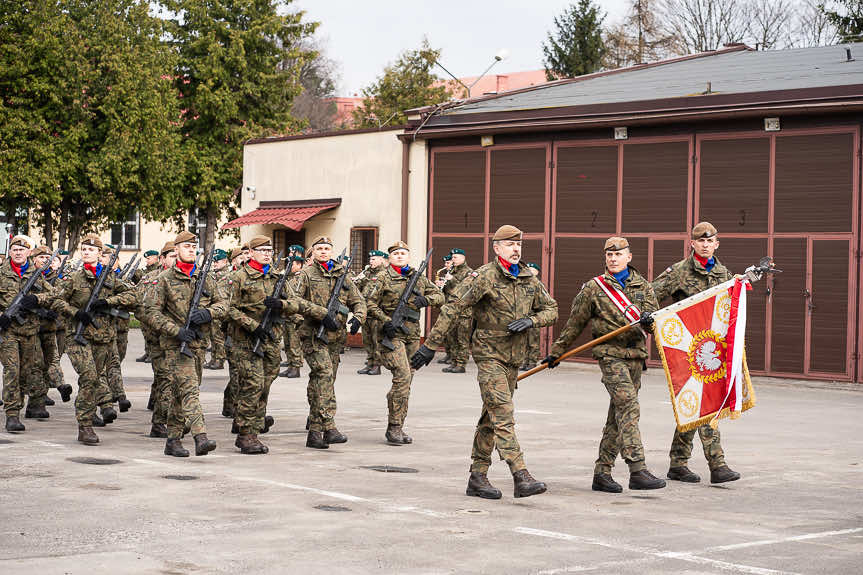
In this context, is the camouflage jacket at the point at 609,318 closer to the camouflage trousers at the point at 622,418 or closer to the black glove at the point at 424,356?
Result: the camouflage trousers at the point at 622,418

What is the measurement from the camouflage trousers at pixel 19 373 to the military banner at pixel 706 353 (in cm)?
678

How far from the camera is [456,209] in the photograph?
2609cm

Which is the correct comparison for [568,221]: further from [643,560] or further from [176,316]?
[643,560]

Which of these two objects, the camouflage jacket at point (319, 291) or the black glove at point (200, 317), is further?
the camouflage jacket at point (319, 291)

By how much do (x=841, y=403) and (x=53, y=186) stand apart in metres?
28.4

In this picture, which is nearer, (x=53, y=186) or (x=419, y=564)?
(x=419, y=564)

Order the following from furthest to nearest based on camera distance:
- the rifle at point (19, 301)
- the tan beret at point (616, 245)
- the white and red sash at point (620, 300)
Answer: the rifle at point (19, 301)
the tan beret at point (616, 245)
the white and red sash at point (620, 300)

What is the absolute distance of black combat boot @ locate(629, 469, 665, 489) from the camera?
9797 mm

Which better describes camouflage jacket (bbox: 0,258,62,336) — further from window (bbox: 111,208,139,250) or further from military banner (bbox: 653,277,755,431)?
window (bbox: 111,208,139,250)

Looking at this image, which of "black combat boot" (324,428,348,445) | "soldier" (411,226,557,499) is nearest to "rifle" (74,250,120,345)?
"black combat boot" (324,428,348,445)

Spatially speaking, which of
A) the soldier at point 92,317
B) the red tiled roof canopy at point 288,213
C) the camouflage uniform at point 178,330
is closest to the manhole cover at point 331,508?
the camouflage uniform at point 178,330

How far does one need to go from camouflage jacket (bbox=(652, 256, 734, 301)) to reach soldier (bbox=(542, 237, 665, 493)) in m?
0.57

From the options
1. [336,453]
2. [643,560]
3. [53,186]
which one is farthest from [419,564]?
[53,186]

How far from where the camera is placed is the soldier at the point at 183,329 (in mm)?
11219
